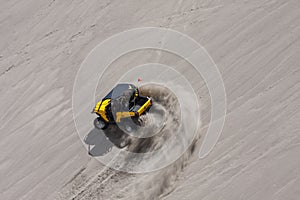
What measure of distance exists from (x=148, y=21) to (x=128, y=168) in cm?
744

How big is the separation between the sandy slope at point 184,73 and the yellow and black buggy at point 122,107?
153 cm

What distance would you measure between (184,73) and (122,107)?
3.35m

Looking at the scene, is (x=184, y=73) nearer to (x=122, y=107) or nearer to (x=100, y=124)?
(x=122, y=107)

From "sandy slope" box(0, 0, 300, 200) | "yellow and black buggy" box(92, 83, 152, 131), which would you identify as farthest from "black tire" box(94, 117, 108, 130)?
"sandy slope" box(0, 0, 300, 200)

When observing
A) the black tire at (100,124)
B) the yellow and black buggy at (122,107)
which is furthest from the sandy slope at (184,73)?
the yellow and black buggy at (122,107)

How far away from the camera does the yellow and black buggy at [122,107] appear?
1105 centimetres

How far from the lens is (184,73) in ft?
42.7

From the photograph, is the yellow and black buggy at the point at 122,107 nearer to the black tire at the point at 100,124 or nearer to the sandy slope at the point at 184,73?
the black tire at the point at 100,124

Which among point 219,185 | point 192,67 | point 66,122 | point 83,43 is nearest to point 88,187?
point 66,122

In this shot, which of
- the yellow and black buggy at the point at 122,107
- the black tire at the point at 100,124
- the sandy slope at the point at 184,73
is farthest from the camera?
the black tire at the point at 100,124

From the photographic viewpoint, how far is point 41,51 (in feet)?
49.3

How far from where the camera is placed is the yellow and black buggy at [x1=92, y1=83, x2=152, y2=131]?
11.1 meters

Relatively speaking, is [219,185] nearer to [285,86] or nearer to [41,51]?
[285,86]

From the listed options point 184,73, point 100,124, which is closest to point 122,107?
point 100,124
